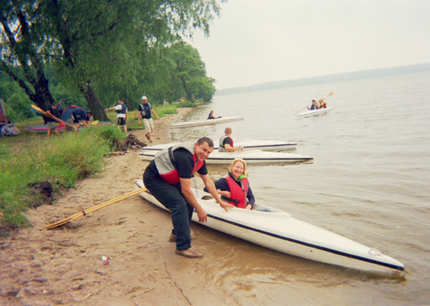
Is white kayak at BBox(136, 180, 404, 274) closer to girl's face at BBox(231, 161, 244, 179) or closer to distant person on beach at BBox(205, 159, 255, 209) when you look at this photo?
distant person on beach at BBox(205, 159, 255, 209)

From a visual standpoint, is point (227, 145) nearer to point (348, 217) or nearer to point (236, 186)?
point (236, 186)

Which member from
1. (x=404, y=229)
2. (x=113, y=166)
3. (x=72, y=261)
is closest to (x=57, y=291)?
(x=72, y=261)

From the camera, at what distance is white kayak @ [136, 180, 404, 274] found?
11.4 feet

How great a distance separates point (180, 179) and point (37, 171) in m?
4.23

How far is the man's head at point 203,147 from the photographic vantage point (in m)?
3.38

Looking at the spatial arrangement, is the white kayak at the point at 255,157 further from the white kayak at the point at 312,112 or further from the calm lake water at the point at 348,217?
the white kayak at the point at 312,112

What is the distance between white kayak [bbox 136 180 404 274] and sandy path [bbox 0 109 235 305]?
3.13 ft

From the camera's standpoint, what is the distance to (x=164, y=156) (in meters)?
3.62

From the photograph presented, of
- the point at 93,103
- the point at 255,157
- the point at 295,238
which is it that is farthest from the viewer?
the point at 93,103

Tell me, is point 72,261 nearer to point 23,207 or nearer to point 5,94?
point 23,207

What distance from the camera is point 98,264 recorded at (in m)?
3.52

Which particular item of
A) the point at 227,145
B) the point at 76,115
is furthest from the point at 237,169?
the point at 76,115

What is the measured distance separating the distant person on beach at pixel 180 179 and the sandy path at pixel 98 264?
448 mm

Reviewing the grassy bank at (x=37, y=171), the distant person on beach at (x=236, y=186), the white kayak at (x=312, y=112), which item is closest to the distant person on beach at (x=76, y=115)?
the grassy bank at (x=37, y=171)
